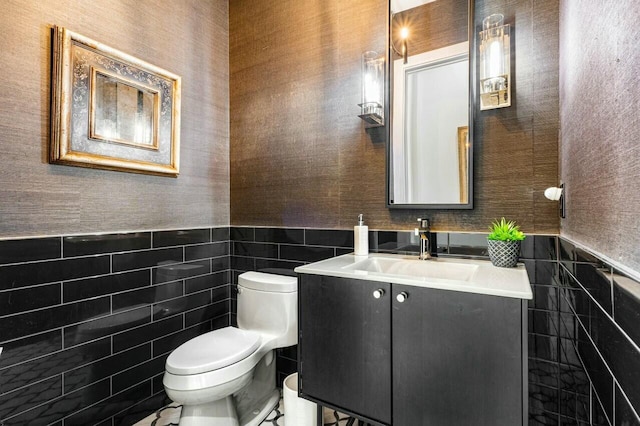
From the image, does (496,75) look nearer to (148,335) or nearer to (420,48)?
(420,48)

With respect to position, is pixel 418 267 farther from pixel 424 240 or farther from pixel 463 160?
pixel 463 160

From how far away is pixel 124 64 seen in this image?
1.72 meters

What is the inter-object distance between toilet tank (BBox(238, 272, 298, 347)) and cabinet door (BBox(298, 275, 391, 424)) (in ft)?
1.15

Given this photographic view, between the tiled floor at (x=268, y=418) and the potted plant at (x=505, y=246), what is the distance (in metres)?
1.11

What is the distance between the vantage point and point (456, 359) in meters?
1.09

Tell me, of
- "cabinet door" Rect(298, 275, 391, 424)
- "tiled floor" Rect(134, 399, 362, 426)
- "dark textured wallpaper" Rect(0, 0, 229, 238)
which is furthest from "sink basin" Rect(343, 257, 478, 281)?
"dark textured wallpaper" Rect(0, 0, 229, 238)

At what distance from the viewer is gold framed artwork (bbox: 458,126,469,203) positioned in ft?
5.13

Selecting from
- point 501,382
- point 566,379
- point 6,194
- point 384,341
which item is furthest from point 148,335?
point 566,379

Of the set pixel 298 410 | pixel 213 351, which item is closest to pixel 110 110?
pixel 213 351

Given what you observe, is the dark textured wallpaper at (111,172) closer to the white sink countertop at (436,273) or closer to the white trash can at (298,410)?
the white sink countertop at (436,273)

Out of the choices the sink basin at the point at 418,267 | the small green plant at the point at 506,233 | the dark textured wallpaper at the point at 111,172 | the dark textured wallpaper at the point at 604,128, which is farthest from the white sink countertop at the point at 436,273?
the dark textured wallpaper at the point at 111,172

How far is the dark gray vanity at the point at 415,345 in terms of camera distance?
1021 millimetres

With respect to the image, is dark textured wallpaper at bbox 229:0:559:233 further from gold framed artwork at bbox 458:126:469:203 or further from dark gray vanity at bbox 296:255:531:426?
dark gray vanity at bbox 296:255:531:426

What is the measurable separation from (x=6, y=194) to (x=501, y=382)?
6.36ft
